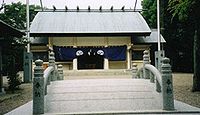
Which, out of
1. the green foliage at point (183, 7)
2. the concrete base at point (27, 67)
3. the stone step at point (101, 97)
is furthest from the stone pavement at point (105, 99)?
the concrete base at point (27, 67)

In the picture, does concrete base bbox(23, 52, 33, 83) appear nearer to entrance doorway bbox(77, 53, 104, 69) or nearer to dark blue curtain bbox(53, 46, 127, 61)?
dark blue curtain bbox(53, 46, 127, 61)

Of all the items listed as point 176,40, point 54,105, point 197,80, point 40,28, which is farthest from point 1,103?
point 176,40

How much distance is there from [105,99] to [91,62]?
19.8 metres

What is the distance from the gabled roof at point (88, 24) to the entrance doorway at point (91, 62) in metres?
3.24

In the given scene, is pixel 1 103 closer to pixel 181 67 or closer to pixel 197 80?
pixel 197 80

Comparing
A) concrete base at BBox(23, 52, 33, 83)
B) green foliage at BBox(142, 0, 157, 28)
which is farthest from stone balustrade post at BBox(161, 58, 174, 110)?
green foliage at BBox(142, 0, 157, 28)

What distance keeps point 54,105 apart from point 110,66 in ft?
64.1

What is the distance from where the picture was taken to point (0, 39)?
17219 mm

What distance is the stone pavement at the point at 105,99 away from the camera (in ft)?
31.5

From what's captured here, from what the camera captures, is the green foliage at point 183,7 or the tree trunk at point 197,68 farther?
Result: the tree trunk at point 197,68

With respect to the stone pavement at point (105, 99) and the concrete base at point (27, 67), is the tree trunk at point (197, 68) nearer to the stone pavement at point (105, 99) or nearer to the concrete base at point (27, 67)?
the stone pavement at point (105, 99)

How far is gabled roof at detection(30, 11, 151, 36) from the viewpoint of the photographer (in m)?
27.5

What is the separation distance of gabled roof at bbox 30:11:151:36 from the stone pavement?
48.1ft

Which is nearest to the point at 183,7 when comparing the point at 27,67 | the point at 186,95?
the point at 186,95
